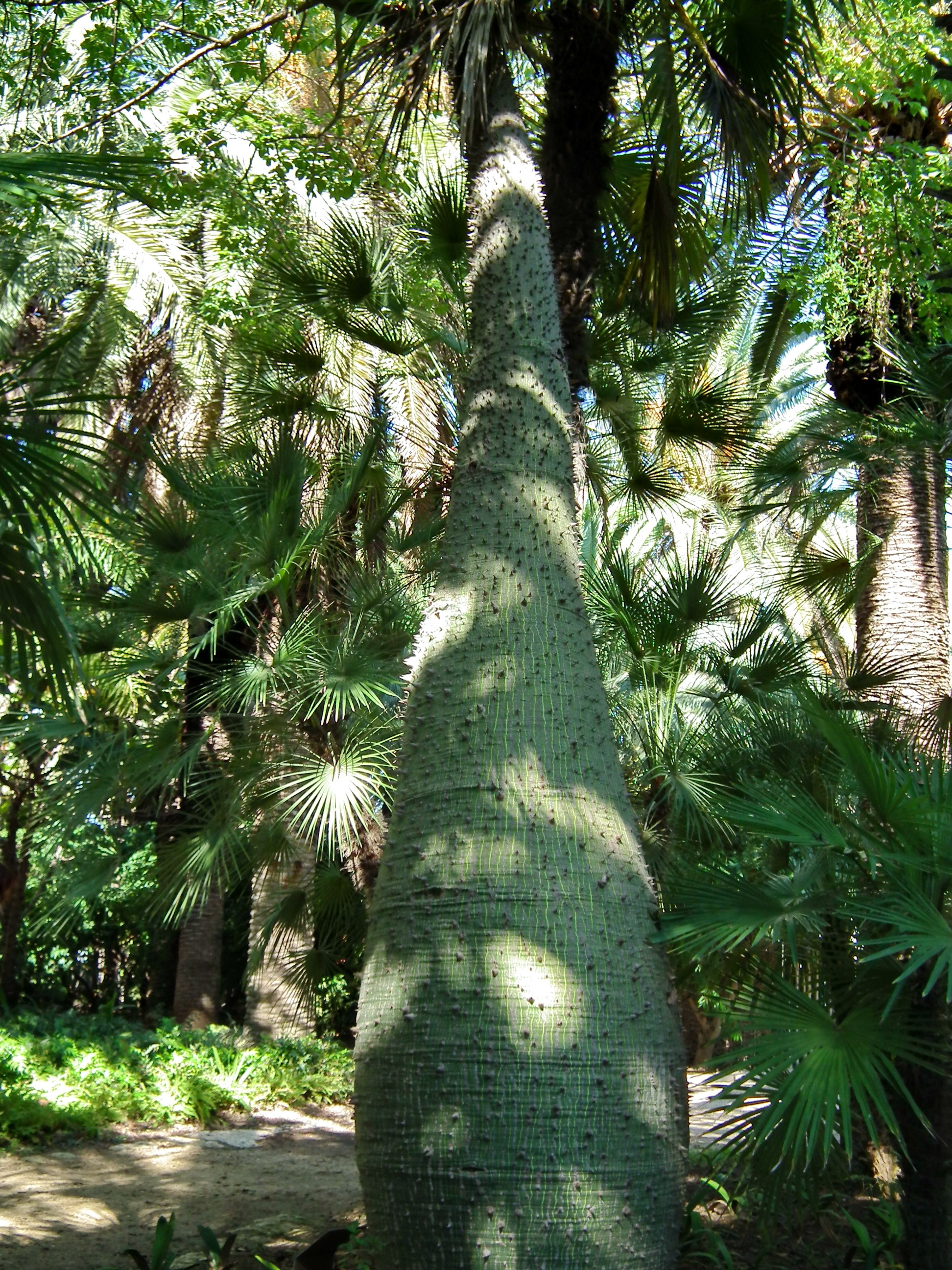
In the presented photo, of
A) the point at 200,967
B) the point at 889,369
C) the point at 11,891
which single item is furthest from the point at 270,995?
the point at 889,369

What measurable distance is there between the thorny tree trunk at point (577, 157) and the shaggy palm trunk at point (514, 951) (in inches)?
55.1

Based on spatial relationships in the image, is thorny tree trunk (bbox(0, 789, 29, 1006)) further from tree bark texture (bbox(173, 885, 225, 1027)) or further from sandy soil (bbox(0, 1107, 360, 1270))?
sandy soil (bbox(0, 1107, 360, 1270))

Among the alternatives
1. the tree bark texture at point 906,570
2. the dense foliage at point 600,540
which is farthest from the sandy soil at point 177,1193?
the tree bark texture at point 906,570

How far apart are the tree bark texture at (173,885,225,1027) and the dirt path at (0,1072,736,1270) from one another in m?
2.12

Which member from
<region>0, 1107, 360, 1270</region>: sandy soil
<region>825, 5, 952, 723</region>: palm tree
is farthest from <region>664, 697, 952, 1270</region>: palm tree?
<region>0, 1107, 360, 1270</region>: sandy soil

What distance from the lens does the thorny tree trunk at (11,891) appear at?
36.6ft

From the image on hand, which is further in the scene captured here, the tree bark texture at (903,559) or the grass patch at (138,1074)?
the grass patch at (138,1074)

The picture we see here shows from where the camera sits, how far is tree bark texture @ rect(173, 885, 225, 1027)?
10219 millimetres

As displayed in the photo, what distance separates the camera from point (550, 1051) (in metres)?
2.94

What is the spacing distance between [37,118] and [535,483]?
831 cm

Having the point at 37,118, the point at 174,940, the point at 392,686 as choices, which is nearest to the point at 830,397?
the point at 392,686

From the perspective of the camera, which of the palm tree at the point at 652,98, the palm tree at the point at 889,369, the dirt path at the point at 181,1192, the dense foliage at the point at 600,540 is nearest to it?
the dense foliage at the point at 600,540

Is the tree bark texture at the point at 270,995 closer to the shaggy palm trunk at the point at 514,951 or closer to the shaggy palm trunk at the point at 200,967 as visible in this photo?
the shaggy palm trunk at the point at 200,967

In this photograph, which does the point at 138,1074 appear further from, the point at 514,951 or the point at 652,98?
the point at 652,98
